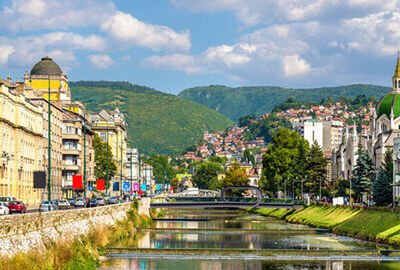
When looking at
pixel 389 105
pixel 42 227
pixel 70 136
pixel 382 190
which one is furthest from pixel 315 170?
pixel 42 227

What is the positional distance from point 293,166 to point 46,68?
2383 inches

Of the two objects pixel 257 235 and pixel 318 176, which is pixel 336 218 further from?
pixel 318 176

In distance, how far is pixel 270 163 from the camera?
162750 mm

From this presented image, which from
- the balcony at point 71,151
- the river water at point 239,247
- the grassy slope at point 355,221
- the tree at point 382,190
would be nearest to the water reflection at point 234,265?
the river water at point 239,247

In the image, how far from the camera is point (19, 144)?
338 ft

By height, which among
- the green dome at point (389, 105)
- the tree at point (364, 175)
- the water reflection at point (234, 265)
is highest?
the green dome at point (389, 105)

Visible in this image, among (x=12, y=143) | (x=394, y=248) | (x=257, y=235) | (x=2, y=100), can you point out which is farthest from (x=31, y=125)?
(x=394, y=248)

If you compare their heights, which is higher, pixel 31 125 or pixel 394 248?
pixel 31 125

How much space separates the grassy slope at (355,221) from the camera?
78.0m

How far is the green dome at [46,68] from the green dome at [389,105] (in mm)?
77223

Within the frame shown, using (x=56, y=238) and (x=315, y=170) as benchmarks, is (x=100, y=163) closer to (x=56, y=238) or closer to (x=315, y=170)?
(x=315, y=170)

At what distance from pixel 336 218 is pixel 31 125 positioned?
48.6 metres

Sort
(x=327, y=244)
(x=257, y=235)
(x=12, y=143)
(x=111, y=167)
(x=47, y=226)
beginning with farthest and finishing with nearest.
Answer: (x=111, y=167)
(x=12, y=143)
(x=257, y=235)
(x=327, y=244)
(x=47, y=226)

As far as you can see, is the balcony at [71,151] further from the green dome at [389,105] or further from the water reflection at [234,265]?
the water reflection at [234,265]
